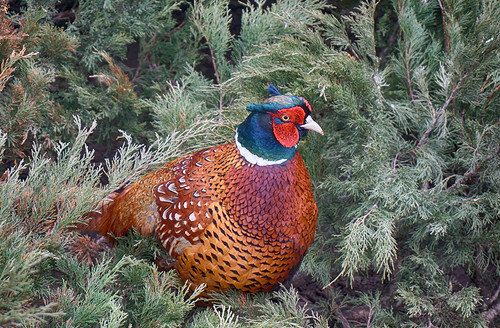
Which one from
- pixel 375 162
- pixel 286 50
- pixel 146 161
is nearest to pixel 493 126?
pixel 375 162

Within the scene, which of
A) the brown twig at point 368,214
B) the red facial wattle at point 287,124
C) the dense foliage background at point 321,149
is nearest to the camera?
the dense foliage background at point 321,149

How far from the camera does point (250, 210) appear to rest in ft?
5.69

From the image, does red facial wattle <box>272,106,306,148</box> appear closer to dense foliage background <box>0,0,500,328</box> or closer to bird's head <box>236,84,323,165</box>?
bird's head <box>236,84,323,165</box>

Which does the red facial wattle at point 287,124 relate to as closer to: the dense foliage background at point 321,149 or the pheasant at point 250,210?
the pheasant at point 250,210

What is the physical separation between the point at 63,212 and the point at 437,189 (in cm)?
149

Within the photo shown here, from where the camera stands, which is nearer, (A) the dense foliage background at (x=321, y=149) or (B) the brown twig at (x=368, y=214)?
(A) the dense foliage background at (x=321, y=149)

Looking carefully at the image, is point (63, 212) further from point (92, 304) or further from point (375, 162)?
point (375, 162)

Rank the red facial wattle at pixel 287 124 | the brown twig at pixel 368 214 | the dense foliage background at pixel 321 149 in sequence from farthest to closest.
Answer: the brown twig at pixel 368 214 → the red facial wattle at pixel 287 124 → the dense foliage background at pixel 321 149

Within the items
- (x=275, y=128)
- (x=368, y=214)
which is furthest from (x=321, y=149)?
(x=275, y=128)

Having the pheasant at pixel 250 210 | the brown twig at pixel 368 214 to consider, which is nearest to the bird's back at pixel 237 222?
the pheasant at pixel 250 210

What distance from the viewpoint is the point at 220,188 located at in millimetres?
1787

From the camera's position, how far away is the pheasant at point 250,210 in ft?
5.66

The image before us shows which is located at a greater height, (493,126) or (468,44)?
(468,44)

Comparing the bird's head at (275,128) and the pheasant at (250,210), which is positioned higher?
the bird's head at (275,128)
